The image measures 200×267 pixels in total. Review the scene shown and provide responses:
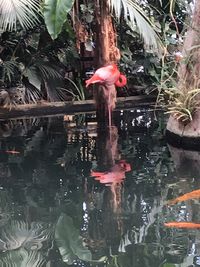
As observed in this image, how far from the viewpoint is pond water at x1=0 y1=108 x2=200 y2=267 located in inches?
97.8

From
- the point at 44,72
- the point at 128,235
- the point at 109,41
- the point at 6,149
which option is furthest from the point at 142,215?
the point at 44,72

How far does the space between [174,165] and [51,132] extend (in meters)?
2.04

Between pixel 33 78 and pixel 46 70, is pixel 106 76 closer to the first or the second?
pixel 33 78

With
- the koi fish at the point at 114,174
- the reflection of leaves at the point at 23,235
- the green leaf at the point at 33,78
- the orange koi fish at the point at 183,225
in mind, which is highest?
the green leaf at the point at 33,78

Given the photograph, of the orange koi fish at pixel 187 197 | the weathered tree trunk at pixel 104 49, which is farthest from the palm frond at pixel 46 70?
the orange koi fish at pixel 187 197

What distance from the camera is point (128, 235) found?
2678mm

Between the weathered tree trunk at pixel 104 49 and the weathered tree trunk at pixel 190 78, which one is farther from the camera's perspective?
the weathered tree trunk at pixel 104 49

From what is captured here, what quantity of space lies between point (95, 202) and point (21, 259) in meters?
0.83

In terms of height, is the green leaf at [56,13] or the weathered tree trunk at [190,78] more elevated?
the green leaf at [56,13]

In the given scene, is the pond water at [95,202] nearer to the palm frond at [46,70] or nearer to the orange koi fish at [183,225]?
the orange koi fish at [183,225]

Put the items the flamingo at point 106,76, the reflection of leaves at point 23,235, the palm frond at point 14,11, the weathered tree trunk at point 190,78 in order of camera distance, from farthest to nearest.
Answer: the palm frond at point 14,11 < the flamingo at point 106,76 < the weathered tree trunk at point 190,78 < the reflection of leaves at point 23,235

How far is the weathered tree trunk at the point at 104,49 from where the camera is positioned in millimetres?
6075

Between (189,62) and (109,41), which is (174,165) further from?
(109,41)

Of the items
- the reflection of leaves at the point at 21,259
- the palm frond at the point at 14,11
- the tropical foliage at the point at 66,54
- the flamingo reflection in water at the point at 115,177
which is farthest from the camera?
the tropical foliage at the point at 66,54
